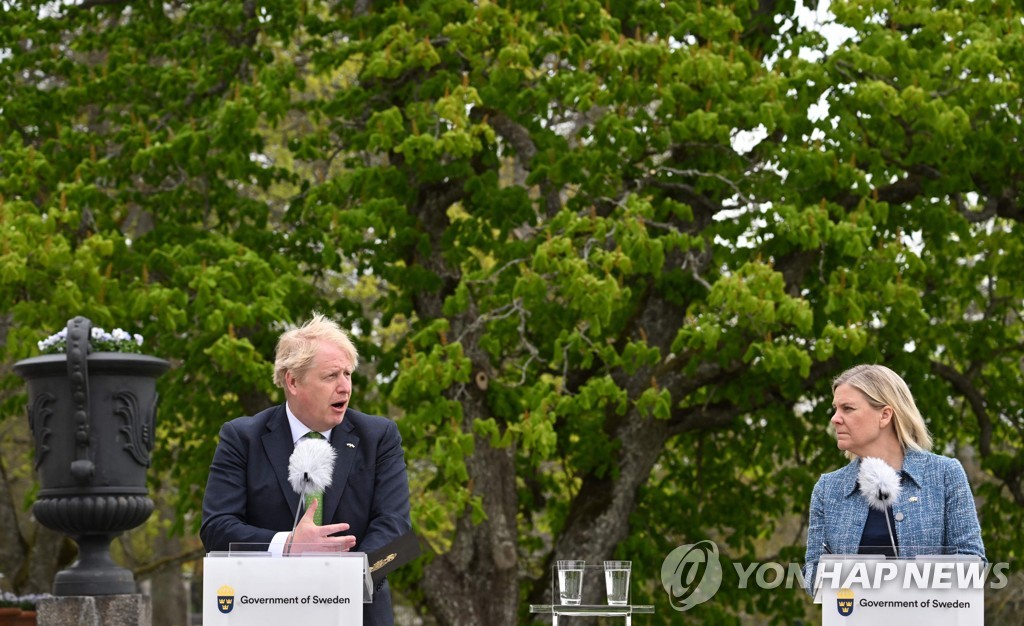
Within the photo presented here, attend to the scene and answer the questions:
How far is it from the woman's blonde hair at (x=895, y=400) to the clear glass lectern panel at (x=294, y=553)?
1607mm

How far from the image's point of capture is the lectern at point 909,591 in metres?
4.09

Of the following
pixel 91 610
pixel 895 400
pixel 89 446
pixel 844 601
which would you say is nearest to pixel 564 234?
pixel 89 446

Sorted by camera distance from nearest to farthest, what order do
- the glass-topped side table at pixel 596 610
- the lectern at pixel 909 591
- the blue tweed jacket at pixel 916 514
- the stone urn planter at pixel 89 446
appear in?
the lectern at pixel 909 591
the blue tweed jacket at pixel 916 514
the glass-topped side table at pixel 596 610
the stone urn planter at pixel 89 446

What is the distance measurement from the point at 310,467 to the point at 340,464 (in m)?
0.15

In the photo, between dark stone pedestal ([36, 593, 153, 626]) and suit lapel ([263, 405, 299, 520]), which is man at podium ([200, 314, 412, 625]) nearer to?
suit lapel ([263, 405, 299, 520])

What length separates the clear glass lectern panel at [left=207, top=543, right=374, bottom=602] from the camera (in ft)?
13.2

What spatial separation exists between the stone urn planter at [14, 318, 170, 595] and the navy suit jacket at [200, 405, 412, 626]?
5663 mm

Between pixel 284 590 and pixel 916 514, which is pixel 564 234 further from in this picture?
pixel 284 590

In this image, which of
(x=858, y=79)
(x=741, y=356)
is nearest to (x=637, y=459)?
(x=741, y=356)

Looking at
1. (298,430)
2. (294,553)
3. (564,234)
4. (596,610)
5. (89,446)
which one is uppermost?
(564,234)

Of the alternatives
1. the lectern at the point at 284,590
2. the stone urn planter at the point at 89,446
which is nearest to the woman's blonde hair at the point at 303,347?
the lectern at the point at 284,590

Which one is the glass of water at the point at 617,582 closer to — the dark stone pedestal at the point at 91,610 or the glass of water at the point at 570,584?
the glass of water at the point at 570,584

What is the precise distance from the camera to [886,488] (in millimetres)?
4574

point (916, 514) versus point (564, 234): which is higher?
point (564, 234)
